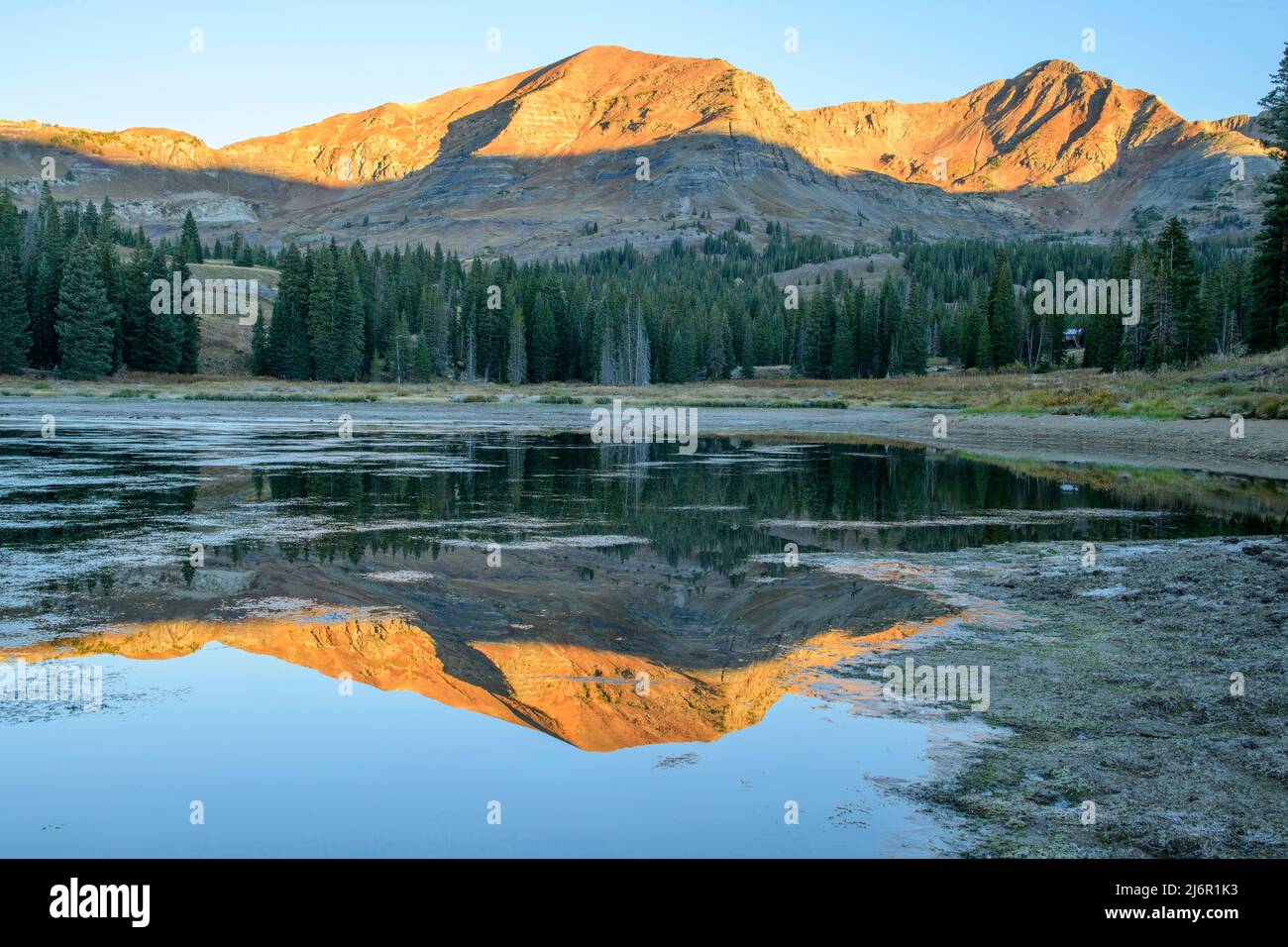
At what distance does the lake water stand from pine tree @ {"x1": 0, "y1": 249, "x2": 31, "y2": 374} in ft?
251

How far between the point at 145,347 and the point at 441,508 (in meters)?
90.2

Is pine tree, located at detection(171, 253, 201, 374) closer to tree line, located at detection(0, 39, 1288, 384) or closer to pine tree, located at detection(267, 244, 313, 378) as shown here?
tree line, located at detection(0, 39, 1288, 384)

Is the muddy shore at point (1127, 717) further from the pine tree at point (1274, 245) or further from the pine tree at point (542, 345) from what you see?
the pine tree at point (542, 345)

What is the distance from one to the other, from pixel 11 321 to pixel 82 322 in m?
5.92

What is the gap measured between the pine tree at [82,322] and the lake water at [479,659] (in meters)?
74.9

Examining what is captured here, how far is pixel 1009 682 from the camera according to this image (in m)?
10.5

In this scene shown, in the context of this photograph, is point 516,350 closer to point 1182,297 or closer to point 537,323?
point 537,323

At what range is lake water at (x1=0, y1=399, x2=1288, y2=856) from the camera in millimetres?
7137

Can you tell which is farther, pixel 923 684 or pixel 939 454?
pixel 939 454

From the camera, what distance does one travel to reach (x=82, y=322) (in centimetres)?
9400
